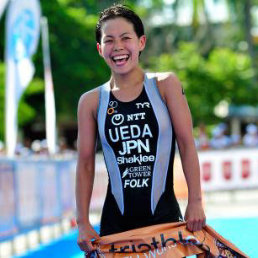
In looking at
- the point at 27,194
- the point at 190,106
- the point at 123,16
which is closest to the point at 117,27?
the point at 123,16

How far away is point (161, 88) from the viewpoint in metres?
3.74

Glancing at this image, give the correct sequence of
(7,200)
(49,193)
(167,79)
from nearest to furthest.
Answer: (167,79) < (7,200) < (49,193)

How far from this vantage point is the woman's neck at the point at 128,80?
3.80 metres

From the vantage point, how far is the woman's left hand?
364 centimetres

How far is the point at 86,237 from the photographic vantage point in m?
3.76

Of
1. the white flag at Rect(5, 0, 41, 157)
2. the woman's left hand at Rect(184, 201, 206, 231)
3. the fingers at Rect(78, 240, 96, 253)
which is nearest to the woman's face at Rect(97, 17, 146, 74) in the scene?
the woman's left hand at Rect(184, 201, 206, 231)

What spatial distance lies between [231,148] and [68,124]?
1320 inches

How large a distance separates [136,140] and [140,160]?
0.30 feet

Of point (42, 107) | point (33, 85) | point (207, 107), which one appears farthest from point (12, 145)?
point (207, 107)

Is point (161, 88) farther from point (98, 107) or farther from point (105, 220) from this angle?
point (105, 220)

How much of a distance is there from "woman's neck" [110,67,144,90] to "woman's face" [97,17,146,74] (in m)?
0.03

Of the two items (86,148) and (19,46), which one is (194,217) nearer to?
(86,148)

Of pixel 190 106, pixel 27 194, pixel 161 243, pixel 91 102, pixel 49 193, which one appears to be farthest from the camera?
pixel 190 106

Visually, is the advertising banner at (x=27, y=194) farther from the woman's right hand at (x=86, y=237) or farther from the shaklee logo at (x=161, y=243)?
the shaklee logo at (x=161, y=243)
